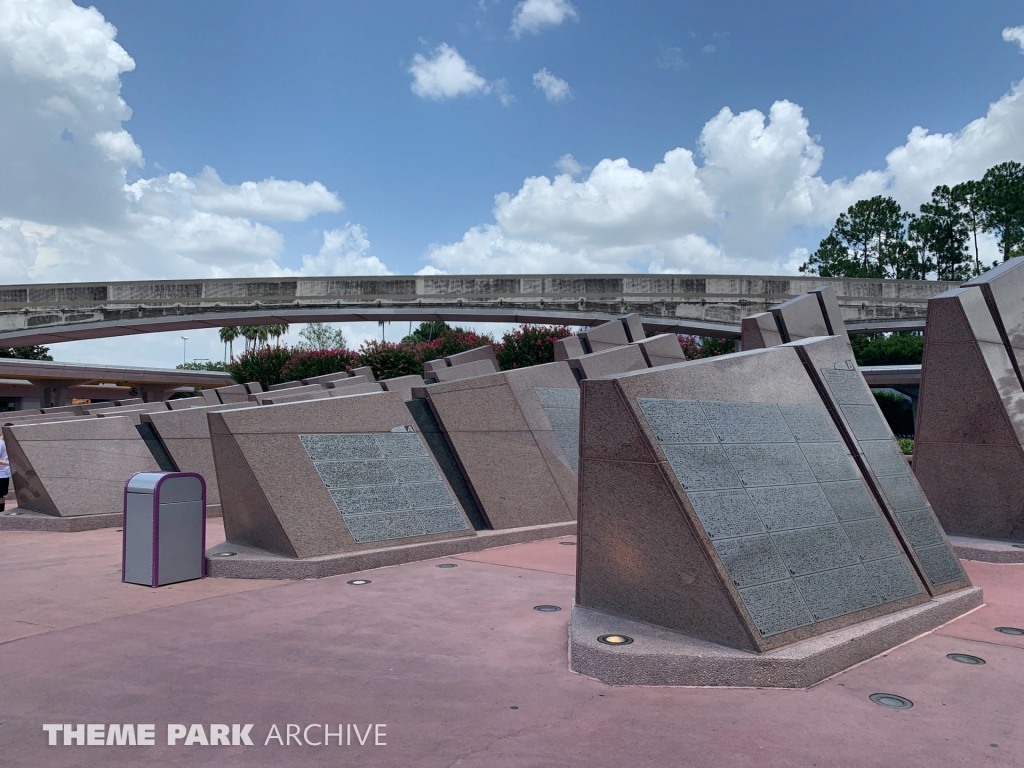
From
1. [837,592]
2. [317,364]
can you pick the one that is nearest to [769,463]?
[837,592]

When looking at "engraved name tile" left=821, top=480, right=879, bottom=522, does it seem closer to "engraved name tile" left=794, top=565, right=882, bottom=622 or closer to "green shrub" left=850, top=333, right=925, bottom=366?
"engraved name tile" left=794, top=565, right=882, bottom=622

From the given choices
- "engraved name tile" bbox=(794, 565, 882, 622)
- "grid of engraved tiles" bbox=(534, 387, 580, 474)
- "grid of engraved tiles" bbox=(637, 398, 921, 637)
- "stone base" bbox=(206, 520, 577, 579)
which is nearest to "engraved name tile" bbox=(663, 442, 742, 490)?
"grid of engraved tiles" bbox=(637, 398, 921, 637)

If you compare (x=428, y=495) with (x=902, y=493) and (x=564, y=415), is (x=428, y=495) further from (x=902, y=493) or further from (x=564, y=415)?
(x=902, y=493)

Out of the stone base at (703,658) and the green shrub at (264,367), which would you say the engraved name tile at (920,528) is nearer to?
the stone base at (703,658)

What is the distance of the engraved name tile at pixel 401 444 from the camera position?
9.09 m

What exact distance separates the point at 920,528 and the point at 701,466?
2.78m

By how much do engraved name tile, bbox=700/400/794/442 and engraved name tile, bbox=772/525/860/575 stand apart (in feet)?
2.50

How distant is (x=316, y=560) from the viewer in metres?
7.75

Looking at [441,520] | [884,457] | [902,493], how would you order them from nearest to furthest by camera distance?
[902,493] → [884,457] → [441,520]

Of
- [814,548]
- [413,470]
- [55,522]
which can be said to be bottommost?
[55,522]

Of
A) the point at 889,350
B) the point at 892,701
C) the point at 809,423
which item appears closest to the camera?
the point at 892,701

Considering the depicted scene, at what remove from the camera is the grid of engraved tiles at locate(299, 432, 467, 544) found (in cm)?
838

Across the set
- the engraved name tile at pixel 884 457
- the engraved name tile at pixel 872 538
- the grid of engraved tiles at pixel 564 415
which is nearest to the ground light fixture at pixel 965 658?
the engraved name tile at pixel 872 538

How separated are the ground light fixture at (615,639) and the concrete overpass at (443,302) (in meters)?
25.2
